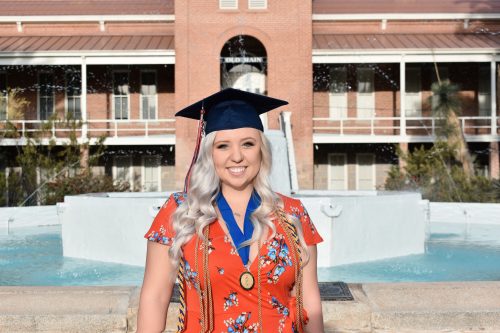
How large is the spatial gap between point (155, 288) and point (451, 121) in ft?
64.7

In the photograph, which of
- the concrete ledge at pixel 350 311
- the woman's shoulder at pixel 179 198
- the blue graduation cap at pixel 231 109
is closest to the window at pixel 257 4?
the concrete ledge at pixel 350 311

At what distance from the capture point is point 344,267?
8617mm

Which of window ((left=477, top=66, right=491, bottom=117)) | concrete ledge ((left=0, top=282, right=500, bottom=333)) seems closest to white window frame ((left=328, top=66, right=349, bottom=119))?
window ((left=477, top=66, right=491, bottom=117))

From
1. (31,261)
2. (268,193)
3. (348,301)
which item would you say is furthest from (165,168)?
(268,193)

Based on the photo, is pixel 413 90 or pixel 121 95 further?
pixel 413 90

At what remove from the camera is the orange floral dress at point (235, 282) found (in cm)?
242

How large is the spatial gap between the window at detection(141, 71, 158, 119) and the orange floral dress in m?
22.7

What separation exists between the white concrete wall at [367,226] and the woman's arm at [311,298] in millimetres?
5884

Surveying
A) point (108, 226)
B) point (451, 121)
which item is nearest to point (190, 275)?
point (108, 226)

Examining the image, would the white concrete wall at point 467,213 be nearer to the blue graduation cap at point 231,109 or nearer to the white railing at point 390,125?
the white railing at point 390,125

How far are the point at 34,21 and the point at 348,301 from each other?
2301 cm

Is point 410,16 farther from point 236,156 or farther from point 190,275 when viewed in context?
point 190,275

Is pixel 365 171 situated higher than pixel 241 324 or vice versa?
pixel 365 171

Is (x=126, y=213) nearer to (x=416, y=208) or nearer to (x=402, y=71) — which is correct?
(x=416, y=208)
